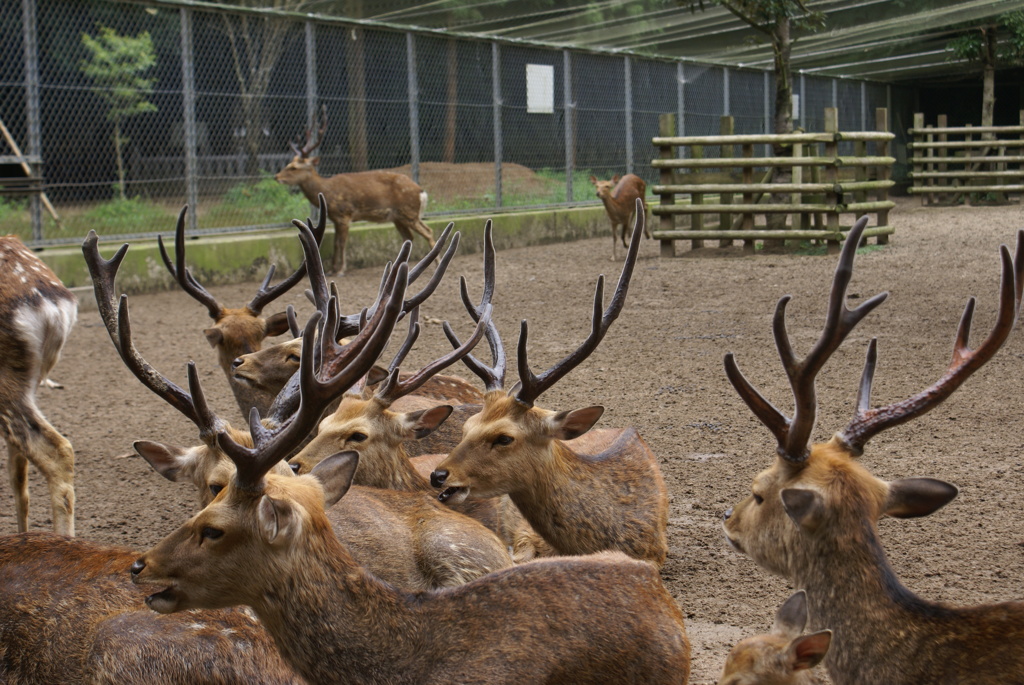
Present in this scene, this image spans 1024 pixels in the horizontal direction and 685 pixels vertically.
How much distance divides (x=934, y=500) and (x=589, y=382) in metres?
4.49

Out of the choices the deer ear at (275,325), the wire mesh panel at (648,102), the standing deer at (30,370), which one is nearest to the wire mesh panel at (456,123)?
the wire mesh panel at (648,102)

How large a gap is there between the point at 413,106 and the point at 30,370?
10545 mm

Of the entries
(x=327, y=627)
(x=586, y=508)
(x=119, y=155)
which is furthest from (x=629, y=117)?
(x=327, y=627)

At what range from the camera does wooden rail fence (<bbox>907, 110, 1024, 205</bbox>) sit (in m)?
21.8

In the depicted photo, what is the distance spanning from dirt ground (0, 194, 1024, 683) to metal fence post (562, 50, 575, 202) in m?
4.96

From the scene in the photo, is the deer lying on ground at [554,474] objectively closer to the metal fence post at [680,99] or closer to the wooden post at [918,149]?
the metal fence post at [680,99]

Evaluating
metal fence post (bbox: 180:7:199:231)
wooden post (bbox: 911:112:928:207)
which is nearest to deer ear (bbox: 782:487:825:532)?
metal fence post (bbox: 180:7:199:231)

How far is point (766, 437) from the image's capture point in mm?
6055

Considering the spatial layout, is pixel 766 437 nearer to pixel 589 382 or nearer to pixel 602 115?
pixel 589 382

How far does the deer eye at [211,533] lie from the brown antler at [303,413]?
0.39 feet

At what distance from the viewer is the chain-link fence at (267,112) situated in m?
12.0

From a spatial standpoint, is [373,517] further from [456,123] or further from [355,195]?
[456,123]

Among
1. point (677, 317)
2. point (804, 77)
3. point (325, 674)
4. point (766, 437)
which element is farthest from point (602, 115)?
point (325, 674)

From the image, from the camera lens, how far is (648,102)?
20.2 metres
